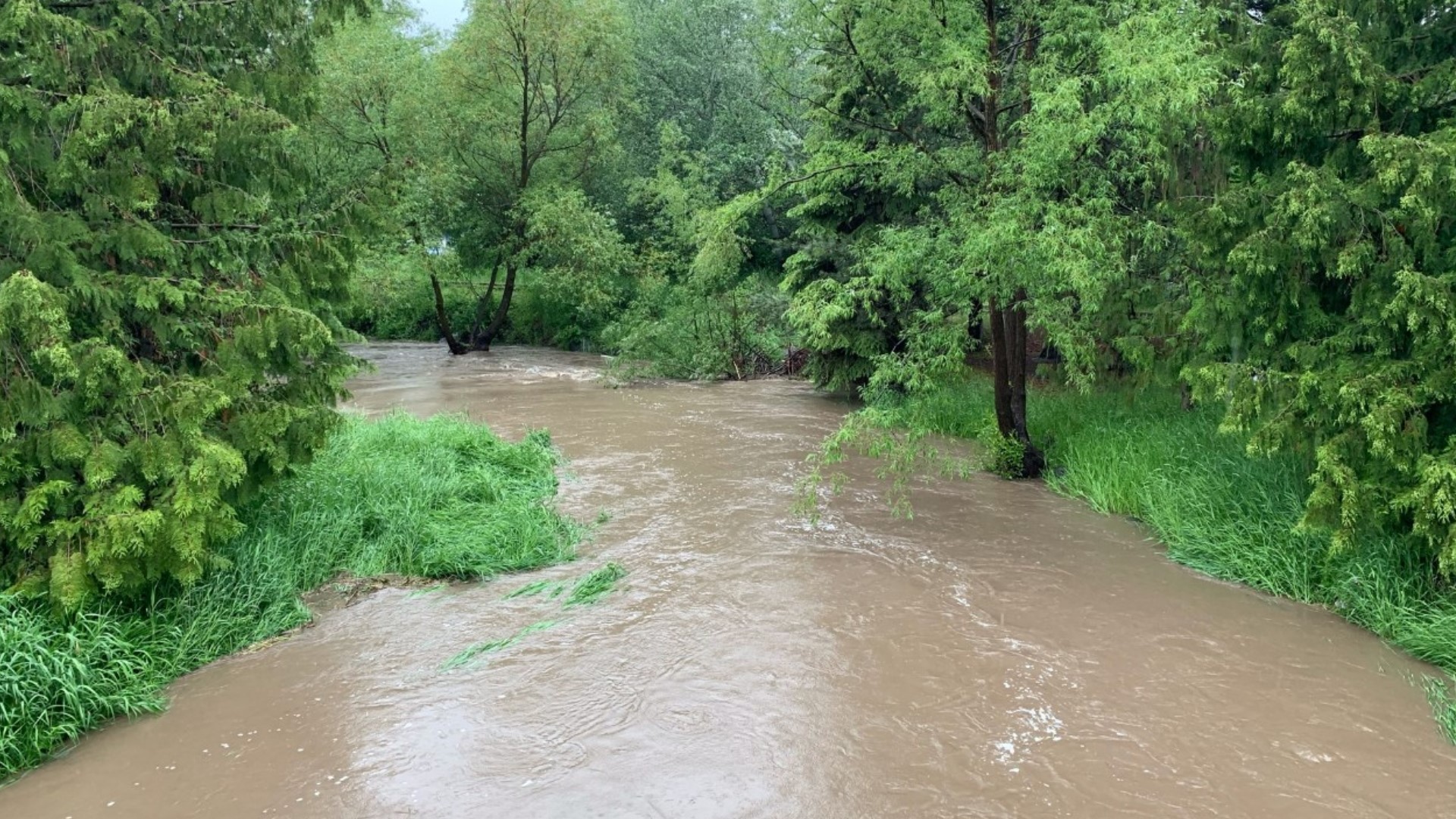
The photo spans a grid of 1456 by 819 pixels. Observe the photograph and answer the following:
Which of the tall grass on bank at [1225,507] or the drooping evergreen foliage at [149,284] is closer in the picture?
the drooping evergreen foliage at [149,284]

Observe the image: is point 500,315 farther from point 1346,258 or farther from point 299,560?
point 1346,258

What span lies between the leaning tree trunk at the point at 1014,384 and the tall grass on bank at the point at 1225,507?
327mm

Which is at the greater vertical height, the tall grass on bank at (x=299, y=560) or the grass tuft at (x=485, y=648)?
the tall grass on bank at (x=299, y=560)

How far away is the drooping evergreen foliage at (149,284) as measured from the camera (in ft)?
17.4

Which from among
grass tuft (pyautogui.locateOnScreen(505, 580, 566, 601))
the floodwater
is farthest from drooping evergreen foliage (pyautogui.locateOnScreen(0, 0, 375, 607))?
grass tuft (pyautogui.locateOnScreen(505, 580, 566, 601))

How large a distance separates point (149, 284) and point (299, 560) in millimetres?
2481

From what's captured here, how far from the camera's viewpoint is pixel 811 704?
5.47m

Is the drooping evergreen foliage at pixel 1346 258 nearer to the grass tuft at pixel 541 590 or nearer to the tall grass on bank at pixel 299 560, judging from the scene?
the grass tuft at pixel 541 590

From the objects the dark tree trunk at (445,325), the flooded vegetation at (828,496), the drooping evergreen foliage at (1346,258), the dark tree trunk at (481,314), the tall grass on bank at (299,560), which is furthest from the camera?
the dark tree trunk at (481,314)

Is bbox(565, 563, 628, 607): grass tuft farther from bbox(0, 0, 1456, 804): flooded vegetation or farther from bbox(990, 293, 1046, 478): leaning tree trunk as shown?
bbox(990, 293, 1046, 478): leaning tree trunk

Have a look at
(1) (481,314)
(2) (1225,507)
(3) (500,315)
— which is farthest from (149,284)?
(1) (481,314)

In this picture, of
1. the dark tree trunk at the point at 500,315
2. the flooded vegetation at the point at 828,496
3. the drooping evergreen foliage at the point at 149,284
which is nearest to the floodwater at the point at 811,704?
the flooded vegetation at the point at 828,496

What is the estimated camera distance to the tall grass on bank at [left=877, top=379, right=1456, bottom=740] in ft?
20.7

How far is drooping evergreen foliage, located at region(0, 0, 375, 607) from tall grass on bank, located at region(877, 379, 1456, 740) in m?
5.21
